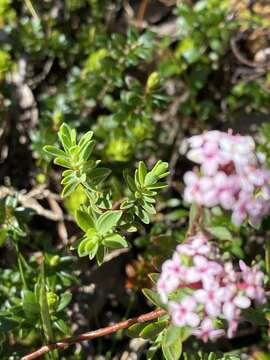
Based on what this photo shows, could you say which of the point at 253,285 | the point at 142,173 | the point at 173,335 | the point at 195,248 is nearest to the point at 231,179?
the point at 195,248

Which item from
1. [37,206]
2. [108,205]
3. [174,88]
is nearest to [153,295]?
[108,205]

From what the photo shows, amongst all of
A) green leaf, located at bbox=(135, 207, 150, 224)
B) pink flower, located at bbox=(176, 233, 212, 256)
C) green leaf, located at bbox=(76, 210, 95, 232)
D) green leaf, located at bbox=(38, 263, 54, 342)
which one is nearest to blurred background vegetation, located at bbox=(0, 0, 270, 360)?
green leaf, located at bbox=(38, 263, 54, 342)

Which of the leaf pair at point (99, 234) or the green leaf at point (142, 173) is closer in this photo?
the leaf pair at point (99, 234)

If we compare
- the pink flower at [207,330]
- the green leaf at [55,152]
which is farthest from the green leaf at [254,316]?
the green leaf at [55,152]

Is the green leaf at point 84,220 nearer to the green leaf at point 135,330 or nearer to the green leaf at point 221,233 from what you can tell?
the green leaf at point 135,330

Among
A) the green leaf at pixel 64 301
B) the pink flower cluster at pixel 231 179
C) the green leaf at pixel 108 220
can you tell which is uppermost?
the pink flower cluster at pixel 231 179

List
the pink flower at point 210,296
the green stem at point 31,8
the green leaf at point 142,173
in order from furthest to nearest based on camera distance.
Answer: the green stem at point 31,8 < the green leaf at point 142,173 < the pink flower at point 210,296
